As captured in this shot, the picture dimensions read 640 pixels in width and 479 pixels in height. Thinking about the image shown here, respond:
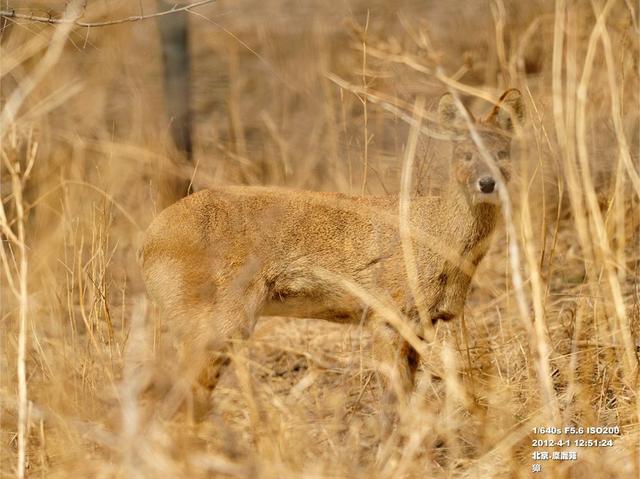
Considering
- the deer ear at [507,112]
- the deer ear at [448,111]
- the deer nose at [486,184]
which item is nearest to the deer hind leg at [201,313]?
the deer nose at [486,184]

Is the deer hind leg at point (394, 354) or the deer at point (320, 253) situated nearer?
the deer at point (320, 253)

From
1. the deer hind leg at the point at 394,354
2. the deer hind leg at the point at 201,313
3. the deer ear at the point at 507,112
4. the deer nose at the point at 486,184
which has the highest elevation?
the deer ear at the point at 507,112

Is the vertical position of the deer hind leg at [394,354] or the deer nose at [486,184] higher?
the deer nose at [486,184]

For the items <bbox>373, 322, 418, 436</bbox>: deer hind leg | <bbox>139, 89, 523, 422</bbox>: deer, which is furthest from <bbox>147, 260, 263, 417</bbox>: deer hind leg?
<bbox>373, 322, 418, 436</bbox>: deer hind leg

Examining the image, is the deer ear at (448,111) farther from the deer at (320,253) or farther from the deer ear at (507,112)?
the deer ear at (507,112)

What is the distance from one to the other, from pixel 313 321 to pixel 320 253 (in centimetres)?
189

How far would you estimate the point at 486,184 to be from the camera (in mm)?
5758

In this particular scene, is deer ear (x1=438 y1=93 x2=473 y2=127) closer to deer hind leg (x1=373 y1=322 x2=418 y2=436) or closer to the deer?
the deer

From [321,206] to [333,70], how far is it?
555 cm

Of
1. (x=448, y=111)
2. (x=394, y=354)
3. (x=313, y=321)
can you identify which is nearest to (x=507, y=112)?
(x=448, y=111)

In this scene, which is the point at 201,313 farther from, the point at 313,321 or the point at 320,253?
the point at 313,321

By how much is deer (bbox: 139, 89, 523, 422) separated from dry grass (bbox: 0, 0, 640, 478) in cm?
21

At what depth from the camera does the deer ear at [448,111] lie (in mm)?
5973

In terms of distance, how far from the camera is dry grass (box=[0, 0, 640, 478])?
3898 millimetres
